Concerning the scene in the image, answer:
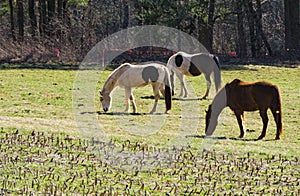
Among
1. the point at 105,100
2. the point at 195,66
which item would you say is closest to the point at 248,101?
the point at 105,100

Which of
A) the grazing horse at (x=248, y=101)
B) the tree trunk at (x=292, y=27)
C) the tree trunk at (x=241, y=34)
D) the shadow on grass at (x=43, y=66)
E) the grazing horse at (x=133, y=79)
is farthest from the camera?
the tree trunk at (x=241, y=34)

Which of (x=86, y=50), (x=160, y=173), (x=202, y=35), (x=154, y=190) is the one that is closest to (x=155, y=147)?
(x=160, y=173)

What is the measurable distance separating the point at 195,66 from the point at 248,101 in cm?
844

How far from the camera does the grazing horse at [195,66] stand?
21.4 metres

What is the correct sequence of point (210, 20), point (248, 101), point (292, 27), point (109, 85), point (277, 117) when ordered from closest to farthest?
point (277, 117) < point (248, 101) < point (109, 85) < point (292, 27) < point (210, 20)

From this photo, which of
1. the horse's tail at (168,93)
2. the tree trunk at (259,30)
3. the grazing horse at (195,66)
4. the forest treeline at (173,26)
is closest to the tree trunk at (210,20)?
the forest treeline at (173,26)

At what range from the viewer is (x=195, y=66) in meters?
21.8

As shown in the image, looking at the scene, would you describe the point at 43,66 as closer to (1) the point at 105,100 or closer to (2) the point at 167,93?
(1) the point at 105,100

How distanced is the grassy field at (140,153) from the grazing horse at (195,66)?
7.93ft

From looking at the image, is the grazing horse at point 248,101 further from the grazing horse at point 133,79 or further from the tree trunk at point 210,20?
the tree trunk at point 210,20

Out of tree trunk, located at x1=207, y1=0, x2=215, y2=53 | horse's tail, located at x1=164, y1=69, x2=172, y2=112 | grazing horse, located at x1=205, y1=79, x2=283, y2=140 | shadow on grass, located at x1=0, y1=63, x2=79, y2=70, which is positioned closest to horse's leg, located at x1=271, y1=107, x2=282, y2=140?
grazing horse, located at x1=205, y1=79, x2=283, y2=140

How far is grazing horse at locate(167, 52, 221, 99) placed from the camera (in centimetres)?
2139

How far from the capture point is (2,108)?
17656 millimetres

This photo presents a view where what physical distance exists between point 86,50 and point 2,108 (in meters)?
15.7
